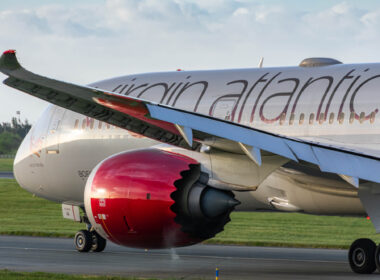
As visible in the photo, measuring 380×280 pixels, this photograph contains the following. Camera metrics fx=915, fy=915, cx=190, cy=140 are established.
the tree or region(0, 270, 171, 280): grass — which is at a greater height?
the tree

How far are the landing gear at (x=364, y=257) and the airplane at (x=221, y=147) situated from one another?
23 millimetres

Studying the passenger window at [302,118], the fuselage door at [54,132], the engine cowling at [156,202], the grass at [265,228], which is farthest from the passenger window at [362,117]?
the grass at [265,228]

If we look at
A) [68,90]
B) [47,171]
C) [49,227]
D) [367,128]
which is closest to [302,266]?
[367,128]

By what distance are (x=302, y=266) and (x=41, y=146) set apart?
291 inches

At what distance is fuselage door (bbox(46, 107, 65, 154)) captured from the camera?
73.4ft

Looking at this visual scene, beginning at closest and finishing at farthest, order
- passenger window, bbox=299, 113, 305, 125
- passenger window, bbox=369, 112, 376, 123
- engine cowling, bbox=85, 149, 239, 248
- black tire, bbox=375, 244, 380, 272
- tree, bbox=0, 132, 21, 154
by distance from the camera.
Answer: engine cowling, bbox=85, 149, 239, 248, passenger window, bbox=369, 112, 376, 123, black tire, bbox=375, 244, 380, 272, passenger window, bbox=299, 113, 305, 125, tree, bbox=0, 132, 21, 154

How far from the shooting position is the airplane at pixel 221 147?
42.3 feet

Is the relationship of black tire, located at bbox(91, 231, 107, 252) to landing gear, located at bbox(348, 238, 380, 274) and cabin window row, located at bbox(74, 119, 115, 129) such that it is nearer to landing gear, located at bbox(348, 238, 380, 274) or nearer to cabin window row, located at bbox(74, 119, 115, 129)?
cabin window row, located at bbox(74, 119, 115, 129)

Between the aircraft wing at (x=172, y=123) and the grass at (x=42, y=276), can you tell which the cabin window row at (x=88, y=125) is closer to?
the grass at (x=42, y=276)

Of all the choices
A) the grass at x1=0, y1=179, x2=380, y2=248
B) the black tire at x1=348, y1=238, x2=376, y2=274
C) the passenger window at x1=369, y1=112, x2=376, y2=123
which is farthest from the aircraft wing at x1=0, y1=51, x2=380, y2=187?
the grass at x1=0, y1=179, x2=380, y2=248

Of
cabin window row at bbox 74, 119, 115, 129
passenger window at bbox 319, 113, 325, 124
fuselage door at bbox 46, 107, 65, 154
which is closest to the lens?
passenger window at bbox 319, 113, 325, 124

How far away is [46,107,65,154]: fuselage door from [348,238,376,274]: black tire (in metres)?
8.07

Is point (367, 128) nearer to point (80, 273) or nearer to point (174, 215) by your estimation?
point (174, 215)

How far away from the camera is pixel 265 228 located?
3123cm
